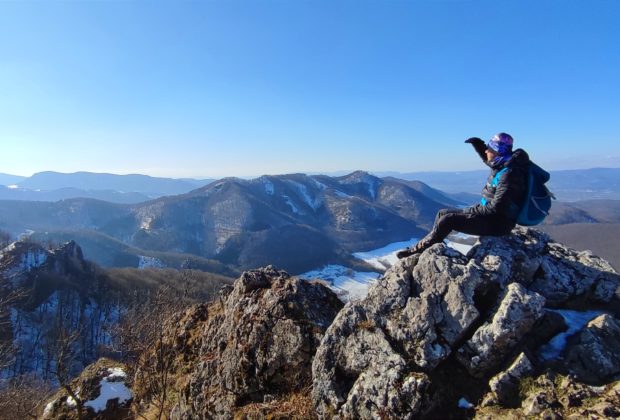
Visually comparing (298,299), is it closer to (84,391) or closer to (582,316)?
(582,316)

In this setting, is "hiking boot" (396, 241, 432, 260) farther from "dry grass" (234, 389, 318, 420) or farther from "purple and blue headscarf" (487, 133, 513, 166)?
"dry grass" (234, 389, 318, 420)

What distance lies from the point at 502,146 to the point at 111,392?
24.3 meters

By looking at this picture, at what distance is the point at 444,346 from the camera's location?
998 centimetres

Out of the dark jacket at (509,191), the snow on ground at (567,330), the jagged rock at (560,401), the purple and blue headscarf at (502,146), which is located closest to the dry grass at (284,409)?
the jagged rock at (560,401)

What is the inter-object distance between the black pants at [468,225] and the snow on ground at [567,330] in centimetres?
269

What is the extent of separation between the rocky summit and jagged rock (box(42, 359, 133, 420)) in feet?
28.9

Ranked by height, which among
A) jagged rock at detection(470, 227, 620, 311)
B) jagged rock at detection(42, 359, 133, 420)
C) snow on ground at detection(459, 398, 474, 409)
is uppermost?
jagged rock at detection(470, 227, 620, 311)

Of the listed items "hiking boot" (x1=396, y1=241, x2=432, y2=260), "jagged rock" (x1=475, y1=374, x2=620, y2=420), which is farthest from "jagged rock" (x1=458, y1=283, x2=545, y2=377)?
"hiking boot" (x1=396, y1=241, x2=432, y2=260)

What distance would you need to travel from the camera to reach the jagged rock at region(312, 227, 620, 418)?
9.37m

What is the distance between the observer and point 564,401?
8188 mm

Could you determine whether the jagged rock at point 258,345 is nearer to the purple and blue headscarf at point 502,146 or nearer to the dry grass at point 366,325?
the dry grass at point 366,325

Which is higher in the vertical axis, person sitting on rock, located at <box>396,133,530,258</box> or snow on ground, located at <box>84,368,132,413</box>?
person sitting on rock, located at <box>396,133,530,258</box>

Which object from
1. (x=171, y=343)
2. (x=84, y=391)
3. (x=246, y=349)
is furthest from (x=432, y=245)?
(x=84, y=391)

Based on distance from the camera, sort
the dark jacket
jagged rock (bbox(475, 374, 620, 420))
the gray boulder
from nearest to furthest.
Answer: jagged rock (bbox(475, 374, 620, 420)) < the dark jacket < the gray boulder
